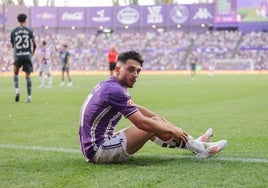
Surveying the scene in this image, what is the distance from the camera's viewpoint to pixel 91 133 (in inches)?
221

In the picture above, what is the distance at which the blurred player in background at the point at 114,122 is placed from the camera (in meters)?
5.39

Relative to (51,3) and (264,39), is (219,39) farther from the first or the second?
(51,3)

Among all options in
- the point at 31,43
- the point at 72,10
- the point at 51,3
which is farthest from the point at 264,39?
the point at 31,43

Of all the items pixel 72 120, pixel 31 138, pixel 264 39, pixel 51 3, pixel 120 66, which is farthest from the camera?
pixel 51 3

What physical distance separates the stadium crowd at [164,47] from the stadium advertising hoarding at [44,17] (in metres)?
2.20

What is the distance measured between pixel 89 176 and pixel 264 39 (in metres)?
58.8

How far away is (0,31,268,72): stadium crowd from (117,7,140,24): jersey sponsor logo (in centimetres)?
214

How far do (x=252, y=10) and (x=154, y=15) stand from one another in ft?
45.5

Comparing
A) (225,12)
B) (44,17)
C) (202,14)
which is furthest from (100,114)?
(44,17)

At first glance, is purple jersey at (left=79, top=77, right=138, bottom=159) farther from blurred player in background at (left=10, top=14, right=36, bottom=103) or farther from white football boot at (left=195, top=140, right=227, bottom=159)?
blurred player in background at (left=10, top=14, right=36, bottom=103)

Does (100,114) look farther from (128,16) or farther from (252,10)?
(128,16)

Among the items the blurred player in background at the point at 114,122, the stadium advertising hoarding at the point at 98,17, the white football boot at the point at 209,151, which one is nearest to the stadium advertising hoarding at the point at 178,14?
the stadium advertising hoarding at the point at 98,17

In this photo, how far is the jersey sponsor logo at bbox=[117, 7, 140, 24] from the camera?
69062 mm

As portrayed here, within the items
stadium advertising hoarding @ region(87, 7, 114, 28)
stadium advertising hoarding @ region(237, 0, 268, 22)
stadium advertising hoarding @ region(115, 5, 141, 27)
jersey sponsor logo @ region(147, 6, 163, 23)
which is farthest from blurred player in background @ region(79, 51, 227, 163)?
stadium advertising hoarding @ region(87, 7, 114, 28)
